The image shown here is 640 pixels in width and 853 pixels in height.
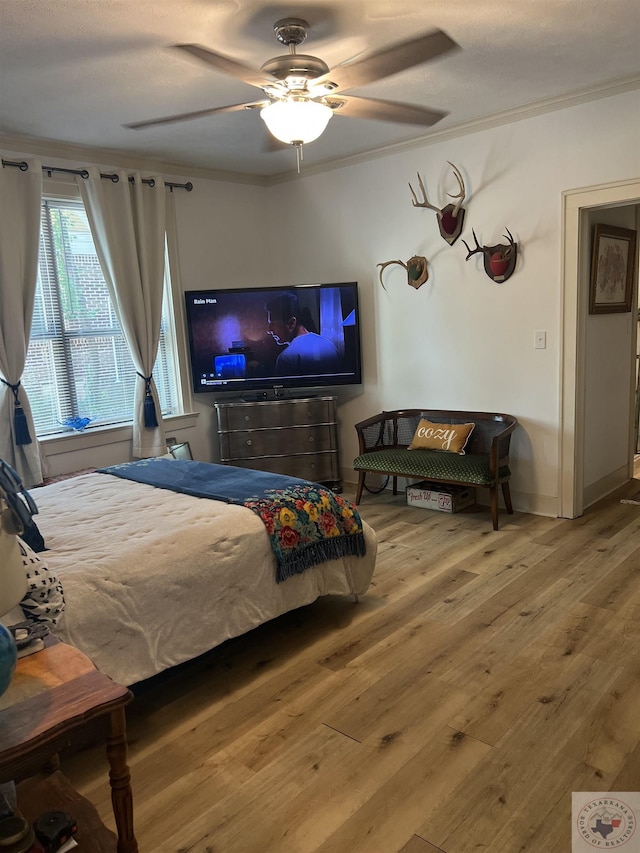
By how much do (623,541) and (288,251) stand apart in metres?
3.52

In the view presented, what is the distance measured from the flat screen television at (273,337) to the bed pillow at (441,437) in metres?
0.77

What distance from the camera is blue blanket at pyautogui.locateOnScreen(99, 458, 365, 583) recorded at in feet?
9.09

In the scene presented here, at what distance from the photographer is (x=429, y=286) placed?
4746mm

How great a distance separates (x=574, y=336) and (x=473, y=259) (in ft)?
2.96

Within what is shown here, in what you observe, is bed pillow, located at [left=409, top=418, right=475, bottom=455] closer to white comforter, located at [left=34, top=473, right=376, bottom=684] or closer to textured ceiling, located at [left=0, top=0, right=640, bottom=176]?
white comforter, located at [left=34, top=473, right=376, bottom=684]

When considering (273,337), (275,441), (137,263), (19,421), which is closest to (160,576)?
(19,421)

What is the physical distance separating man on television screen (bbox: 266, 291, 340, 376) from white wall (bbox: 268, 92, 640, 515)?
356mm

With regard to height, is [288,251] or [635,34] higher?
[635,34]

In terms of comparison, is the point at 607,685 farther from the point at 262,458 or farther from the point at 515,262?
the point at 262,458

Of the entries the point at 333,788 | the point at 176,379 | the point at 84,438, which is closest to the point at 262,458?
the point at 176,379

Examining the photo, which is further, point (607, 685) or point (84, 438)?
point (84, 438)

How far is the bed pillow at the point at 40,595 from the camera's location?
1.98m

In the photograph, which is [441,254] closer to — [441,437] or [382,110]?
[441,437]

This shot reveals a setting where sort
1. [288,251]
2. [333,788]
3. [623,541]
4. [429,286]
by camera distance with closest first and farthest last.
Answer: [333,788]
[623,541]
[429,286]
[288,251]
